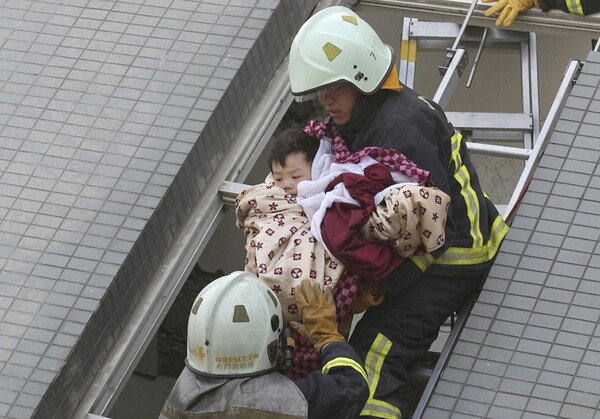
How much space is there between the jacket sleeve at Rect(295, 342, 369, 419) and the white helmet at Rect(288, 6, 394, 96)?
86 cm

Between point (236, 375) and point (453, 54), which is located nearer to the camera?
point (236, 375)

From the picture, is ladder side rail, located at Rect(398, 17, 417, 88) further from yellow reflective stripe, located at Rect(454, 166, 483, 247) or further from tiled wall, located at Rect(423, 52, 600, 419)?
yellow reflective stripe, located at Rect(454, 166, 483, 247)

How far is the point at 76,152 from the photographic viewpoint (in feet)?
16.9

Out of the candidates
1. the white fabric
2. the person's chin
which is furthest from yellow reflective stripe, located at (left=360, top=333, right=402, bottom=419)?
the person's chin

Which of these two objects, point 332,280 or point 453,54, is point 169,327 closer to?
point 453,54

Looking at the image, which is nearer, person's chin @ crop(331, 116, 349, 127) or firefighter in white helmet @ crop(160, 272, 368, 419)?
firefighter in white helmet @ crop(160, 272, 368, 419)

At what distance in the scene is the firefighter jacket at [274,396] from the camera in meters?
3.93

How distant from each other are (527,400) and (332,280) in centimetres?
69

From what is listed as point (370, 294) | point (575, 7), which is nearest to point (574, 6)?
point (575, 7)

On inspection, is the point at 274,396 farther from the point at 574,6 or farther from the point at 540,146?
the point at 574,6

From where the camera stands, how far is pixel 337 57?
4344 millimetres

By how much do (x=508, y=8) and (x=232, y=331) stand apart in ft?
7.55

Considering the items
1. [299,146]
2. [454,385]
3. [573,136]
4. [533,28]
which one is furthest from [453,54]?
[454,385]

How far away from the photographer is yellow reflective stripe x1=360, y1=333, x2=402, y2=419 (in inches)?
167
